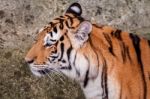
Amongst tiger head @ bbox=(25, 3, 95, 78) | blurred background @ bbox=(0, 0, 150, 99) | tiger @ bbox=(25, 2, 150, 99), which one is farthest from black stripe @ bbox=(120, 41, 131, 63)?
blurred background @ bbox=(0, 0, 150, 99)

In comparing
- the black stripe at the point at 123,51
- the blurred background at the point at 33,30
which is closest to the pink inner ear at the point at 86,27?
the black stripe at the point at 123,51

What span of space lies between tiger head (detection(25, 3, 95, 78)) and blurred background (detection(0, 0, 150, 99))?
0.95 metres

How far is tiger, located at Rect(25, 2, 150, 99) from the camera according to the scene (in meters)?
2.55

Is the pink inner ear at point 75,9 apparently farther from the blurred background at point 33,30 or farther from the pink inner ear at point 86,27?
the blurred background at point 33,30

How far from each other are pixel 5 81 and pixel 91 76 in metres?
1.20

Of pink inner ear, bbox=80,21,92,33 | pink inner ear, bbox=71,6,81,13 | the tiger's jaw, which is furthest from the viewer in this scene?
pink inner ear, bbox=71,6,81,13

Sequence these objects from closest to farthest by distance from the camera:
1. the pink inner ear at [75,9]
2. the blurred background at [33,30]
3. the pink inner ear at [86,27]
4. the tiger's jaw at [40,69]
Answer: the pink inner ear at [86,27] < the tiger's jaw at [40,69] < the pink inner ear at [75,9] < the blurred background at [33,30]

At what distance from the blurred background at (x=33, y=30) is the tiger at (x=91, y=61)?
3.17 feet

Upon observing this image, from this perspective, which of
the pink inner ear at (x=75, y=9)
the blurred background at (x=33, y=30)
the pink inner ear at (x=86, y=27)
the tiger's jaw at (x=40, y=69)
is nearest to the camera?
A: the pink inner ear at (x=86, y=27)

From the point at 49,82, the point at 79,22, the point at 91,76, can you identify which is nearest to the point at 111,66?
the point at 91,76

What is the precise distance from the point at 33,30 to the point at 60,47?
1134 millimetres

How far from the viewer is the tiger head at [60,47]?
2.53m

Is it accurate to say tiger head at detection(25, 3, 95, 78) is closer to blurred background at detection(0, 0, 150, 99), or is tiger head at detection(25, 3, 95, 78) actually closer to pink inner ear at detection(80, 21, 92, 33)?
pink inner ear at detection(80, 21, 92, 33)

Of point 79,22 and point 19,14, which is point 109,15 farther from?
point 79,22
